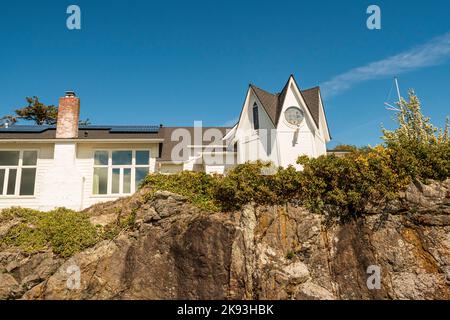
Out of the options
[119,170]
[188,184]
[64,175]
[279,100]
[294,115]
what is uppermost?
[279,100]

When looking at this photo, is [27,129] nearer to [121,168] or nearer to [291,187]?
[121,168]

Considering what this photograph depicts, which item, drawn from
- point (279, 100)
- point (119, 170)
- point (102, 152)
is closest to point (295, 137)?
point (279, 100)

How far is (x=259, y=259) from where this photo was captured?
14805mm

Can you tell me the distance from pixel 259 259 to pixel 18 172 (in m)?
17.5

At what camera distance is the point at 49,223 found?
1770 centimetres

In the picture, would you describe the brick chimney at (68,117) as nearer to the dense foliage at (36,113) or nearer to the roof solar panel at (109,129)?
the roof solar panel at (109,129)

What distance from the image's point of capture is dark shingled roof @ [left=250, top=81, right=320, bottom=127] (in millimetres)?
25094

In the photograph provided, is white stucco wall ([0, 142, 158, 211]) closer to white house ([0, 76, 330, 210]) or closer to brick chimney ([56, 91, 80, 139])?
white house ([0, 76, 330, 210])

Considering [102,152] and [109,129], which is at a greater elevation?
[109,129]

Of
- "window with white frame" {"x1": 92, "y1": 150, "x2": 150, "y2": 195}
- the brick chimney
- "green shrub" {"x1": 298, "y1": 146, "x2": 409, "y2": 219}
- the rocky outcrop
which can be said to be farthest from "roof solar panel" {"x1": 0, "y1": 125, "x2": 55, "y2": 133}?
"green shrub" {"x1": 298, "y1": 146, "x2": 409, "y2": 219}

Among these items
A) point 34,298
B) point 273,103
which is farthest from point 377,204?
point 34,298

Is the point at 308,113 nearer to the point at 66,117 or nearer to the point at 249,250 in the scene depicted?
the point at 249,250

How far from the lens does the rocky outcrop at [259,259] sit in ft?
46.0

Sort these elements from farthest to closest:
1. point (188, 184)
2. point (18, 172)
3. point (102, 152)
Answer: point (102, 152), point (18, 172), point (188, 184)
